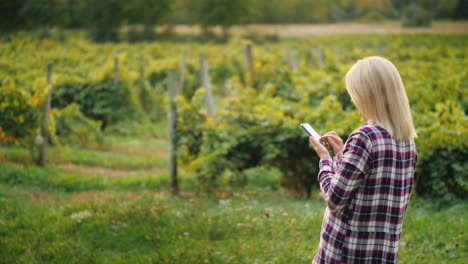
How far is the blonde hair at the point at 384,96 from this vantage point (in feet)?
6.58

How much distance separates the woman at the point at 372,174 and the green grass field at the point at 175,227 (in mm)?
2020

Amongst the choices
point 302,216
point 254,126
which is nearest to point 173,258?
point 302,216

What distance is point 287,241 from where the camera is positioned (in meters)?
4.51

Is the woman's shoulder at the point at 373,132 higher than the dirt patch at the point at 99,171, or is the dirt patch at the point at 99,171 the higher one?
the woman's shoulder at the point at 373,132

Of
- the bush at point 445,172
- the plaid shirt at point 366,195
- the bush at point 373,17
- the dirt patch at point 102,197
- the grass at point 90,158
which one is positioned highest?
the bush at point 373,17

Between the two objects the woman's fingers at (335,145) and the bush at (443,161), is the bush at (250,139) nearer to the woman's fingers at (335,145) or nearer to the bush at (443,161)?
the bush at (443,161)

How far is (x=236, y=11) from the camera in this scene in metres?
56.5

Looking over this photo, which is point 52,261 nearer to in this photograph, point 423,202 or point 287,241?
point 287,241

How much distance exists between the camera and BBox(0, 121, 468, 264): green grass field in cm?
416

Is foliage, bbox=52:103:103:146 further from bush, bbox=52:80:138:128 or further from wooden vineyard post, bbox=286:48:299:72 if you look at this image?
wooden vineyard post, bbox=286:48:299:72

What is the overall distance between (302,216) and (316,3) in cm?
5671

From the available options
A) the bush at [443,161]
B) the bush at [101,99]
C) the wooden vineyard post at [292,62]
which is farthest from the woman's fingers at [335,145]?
the bush at [101,99]

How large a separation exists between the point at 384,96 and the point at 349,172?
393 mm

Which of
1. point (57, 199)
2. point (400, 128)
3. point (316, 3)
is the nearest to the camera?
point (400, 128)
